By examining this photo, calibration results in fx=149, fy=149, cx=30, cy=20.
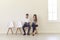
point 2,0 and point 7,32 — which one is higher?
point 2,0

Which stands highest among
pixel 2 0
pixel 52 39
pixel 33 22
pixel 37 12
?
pixel 2 0

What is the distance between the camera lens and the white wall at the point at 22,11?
605 centimetres

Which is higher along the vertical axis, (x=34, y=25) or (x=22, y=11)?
(x=22, y=11)

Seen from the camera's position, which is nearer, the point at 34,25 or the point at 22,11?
the point at 34,25

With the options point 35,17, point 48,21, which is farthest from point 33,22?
point 48,21

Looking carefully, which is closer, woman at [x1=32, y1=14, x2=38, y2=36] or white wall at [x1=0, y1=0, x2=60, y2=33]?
woman at [x1=32, y1=14, x2=38, y2=36]

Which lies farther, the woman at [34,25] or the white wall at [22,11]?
the white wall at [22,11]

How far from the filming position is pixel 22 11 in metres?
6.09

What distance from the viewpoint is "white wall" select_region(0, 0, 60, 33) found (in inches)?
238

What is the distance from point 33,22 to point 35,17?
0.71 ft

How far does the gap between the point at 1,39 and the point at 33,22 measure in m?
1.71

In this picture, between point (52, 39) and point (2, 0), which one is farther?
point (2, 0)

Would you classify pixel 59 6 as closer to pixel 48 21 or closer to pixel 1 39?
pixel 48 21

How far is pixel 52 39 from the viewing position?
4691 mm
